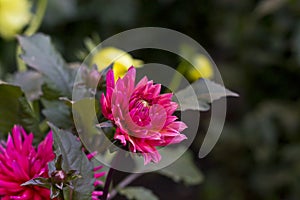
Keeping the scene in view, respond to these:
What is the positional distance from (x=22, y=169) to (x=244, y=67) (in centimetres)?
139

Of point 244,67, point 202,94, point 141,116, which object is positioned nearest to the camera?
point 141,116

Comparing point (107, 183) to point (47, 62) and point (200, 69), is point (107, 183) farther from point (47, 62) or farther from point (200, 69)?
point (200, 69)

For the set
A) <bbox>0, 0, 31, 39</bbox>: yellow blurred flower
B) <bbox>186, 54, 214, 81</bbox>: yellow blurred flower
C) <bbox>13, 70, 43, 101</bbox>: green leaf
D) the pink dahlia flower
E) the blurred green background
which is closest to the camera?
the pink dahlia flower

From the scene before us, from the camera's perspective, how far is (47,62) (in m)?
0.59

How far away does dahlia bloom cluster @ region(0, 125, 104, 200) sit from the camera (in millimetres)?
441

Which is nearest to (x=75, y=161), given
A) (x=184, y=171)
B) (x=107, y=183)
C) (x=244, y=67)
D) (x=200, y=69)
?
(x=107, y=183)

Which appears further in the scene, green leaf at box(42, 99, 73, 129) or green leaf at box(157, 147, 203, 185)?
green leaf at box(157, 147, 203, 185)

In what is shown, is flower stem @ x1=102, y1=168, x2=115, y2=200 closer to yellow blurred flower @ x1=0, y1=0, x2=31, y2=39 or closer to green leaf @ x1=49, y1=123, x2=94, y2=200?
green leaf @ x1=49, y1=123, x2=94, y2=200

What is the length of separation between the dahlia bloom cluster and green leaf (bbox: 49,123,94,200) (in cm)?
2

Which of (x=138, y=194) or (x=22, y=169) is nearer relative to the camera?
(x=22, y=169)

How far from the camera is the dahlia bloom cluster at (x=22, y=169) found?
441 mm

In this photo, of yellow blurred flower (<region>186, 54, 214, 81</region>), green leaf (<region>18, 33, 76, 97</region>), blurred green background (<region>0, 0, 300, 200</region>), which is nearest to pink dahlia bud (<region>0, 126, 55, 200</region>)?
green leaf (<region>18, 33, 76, 97</region>)

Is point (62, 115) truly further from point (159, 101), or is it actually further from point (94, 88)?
point (159, 101)

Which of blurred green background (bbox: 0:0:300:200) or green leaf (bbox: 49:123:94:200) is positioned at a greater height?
green leaf (bbox: 49:123:94:200)
